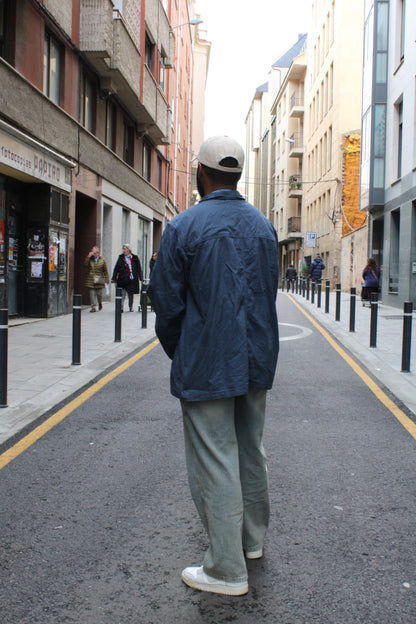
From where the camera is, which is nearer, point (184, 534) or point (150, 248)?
point (184, 534)

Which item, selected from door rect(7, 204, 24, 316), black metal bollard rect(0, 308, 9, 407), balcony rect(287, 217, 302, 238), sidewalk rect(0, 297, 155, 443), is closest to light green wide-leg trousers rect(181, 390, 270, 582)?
sidewalk rect(0, 297, 155, 443)

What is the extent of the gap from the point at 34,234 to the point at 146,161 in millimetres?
12815

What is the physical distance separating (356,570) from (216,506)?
2.51ft

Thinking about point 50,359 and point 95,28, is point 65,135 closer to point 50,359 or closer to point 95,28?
point 95,28

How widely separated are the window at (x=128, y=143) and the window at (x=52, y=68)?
6.74m

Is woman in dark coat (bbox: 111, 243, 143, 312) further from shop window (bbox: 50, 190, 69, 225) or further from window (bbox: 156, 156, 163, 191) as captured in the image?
window (bbox: 156, 156, 163, 191)

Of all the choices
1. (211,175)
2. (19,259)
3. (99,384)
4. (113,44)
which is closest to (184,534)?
(211,175)

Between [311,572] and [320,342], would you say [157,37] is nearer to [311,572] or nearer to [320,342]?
[320,342]

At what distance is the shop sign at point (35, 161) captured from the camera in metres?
11.3

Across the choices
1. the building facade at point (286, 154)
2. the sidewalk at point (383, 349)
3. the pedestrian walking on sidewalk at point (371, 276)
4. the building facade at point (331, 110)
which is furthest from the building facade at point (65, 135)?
the building facade at point (286, 154)

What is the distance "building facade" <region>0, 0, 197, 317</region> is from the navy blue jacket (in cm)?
949

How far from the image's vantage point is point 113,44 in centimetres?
1653

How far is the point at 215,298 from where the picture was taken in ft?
8.04

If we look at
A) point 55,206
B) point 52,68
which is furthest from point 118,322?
point 52,68
